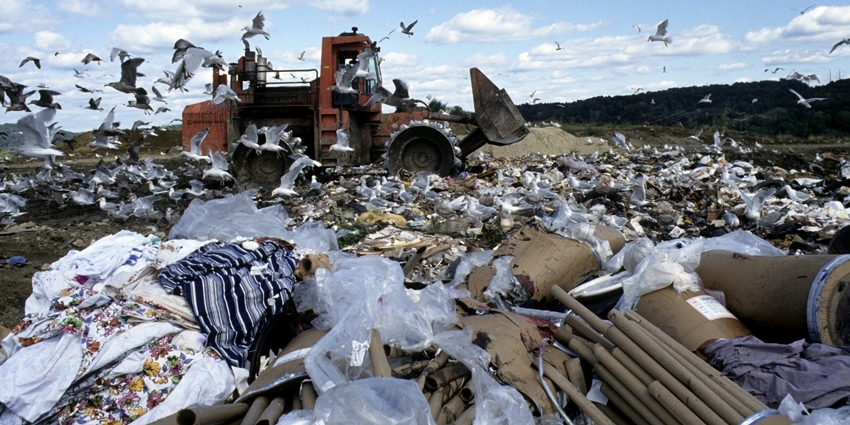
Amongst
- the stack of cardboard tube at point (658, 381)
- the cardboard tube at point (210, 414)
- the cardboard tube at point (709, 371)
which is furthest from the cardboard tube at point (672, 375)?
the cardboard tube at point (210, 414)

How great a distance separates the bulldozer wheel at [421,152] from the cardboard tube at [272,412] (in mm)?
6893

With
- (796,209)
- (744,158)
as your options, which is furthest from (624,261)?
(744,158)

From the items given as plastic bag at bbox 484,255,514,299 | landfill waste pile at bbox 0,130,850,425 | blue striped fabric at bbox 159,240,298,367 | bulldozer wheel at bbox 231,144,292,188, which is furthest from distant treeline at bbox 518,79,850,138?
blue striped fabric at bbox 159,240,298,367

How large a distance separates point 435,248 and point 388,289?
64.1 inches

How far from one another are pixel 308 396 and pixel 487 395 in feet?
1.98

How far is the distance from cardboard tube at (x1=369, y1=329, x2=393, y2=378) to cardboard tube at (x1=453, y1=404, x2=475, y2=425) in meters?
0.27

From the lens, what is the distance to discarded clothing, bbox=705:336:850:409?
201cm

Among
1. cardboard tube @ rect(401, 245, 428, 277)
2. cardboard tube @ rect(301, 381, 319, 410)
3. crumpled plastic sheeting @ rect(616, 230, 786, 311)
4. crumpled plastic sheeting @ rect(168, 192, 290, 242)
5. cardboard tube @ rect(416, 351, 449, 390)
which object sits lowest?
cardboard tube @ rect(301, 381, 319, 410)

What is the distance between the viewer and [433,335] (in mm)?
2434

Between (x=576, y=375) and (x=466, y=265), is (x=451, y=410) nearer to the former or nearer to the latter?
(x=576, y=375)

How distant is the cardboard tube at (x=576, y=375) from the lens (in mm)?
2301

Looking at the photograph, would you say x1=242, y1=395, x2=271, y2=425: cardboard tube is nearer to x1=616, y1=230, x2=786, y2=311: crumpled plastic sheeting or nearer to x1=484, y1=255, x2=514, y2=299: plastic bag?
x1=484, y1=255, x2=514, y2=299: plastic bag

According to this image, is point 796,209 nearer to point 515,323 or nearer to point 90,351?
point 515,323

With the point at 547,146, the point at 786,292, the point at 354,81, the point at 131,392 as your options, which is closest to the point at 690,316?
the point at 786,292
